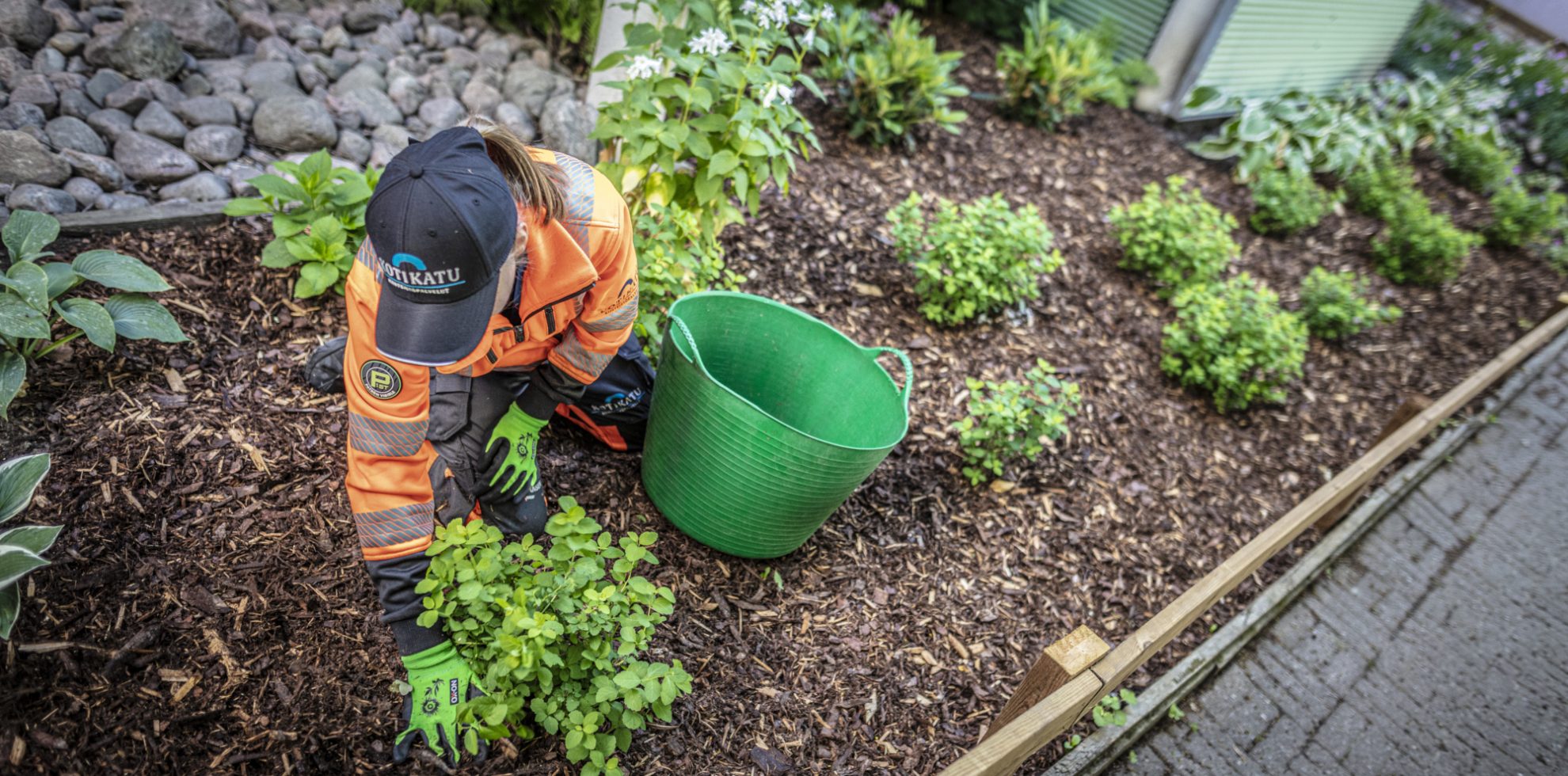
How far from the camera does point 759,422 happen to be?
210 cm

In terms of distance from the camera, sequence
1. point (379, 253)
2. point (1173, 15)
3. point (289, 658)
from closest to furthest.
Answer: point (379, 253) < point (289, 658) < point (1173, 15)

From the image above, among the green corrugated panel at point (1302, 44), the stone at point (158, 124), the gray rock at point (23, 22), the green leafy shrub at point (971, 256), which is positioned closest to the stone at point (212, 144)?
the stone at point (158, 124)

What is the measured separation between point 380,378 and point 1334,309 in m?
5.15

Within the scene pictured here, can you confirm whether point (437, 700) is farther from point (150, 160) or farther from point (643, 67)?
point (150, 160)

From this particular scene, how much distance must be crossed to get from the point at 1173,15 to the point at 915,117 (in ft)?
8.98

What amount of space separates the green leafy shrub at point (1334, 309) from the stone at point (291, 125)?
5.30 m

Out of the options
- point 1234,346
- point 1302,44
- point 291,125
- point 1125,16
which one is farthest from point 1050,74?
point 291,125

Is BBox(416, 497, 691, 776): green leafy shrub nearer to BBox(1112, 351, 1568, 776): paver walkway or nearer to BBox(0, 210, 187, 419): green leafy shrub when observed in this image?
BBox(0, 210, 187, 419): green leafy shrub

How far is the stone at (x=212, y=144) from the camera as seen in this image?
10.00 feet

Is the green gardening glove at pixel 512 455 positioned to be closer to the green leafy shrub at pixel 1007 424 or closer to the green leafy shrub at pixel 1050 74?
the green leafy shrub at pixel 1007 424

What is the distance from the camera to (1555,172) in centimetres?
825

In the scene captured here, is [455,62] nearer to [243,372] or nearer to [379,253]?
[243,372]

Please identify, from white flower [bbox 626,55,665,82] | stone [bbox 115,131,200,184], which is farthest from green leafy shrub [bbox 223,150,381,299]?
white flower [bbox 626,55,665,82]

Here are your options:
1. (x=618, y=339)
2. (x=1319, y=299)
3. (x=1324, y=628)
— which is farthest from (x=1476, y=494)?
(x=618, y=339)
